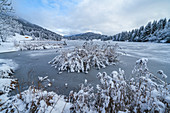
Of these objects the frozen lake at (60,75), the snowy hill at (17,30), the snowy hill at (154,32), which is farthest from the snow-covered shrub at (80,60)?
the snowy hill at (154,32)

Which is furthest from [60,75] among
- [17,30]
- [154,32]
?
[154,32]

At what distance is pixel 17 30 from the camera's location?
2400cm

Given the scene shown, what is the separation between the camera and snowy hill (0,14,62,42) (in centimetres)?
1145

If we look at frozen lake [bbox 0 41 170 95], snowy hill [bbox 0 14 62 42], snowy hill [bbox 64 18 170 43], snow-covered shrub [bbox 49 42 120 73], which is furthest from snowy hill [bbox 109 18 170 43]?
snowy hill [bbox 0 14 62 42]

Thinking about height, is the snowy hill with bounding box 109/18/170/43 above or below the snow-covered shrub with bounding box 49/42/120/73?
above

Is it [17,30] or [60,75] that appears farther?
[17,30]

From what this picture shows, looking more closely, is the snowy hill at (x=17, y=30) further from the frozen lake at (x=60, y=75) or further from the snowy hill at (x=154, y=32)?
the snowy hill at (x=154, y=32)

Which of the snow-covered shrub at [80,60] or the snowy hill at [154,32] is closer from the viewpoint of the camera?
the snow-covered shrub at [80,60]

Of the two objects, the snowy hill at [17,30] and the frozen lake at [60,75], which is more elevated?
the snowy hill at [17,30]

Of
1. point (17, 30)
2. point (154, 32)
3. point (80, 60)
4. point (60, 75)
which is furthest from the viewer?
point (154, 32)

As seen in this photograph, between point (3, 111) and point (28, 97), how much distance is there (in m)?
0.48

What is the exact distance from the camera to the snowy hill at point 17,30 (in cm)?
1145

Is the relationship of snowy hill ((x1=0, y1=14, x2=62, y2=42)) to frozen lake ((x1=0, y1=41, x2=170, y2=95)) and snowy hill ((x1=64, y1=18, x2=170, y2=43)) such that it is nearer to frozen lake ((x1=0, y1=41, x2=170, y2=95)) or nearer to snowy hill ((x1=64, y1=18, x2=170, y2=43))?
frozen lake ((x1=0, y1=41, x2=170, y2=95))

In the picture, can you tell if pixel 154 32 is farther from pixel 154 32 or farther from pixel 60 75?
pixel 60 75
